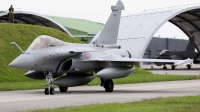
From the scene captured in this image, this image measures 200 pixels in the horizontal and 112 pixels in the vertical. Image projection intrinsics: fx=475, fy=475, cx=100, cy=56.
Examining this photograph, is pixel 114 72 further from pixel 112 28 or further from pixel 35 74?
pixel 112 28

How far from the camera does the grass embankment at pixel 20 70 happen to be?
90.4ft

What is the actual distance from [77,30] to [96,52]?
1857 inches

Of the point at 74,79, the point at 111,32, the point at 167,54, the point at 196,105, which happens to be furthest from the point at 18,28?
the point at 167,54

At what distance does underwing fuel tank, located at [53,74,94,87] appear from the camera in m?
21.3

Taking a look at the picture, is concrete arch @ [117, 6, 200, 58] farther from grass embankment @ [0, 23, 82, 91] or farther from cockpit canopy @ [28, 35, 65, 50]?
cockpit canopy @ [28, 35, 65, 50]

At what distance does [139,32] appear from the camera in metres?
58.4

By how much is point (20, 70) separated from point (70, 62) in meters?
11.7

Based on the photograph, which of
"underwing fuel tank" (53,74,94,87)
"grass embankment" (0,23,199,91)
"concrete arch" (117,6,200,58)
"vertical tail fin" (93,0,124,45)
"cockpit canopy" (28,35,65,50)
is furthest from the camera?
"concrete arch" (117,6,200,58)

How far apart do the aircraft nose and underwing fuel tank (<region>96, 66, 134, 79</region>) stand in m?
3.25

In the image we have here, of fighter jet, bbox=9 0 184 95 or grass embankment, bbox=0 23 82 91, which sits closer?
fighter jet, bbox=9 0 184 95

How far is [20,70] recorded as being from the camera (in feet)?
107

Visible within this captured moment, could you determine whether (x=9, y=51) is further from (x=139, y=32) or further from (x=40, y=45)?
(x=139, y=32)

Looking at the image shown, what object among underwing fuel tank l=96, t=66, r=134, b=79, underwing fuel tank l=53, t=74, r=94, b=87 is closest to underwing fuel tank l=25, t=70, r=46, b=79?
underwing fuel tank l=53, t=74, r=94, b=87

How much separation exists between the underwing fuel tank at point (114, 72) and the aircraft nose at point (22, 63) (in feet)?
10.7
